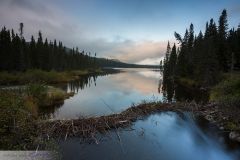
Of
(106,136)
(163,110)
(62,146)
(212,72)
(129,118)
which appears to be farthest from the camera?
(212,72)

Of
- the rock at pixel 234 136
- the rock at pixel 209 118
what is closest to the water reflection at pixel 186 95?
the rock at pixel 209 118

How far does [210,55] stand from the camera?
6331cm

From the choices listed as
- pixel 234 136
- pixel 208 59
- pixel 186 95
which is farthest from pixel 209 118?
pixel 208 59

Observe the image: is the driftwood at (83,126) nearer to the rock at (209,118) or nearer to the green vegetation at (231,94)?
the rock at (209,118)

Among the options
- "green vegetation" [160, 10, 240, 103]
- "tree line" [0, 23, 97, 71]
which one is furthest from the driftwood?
"tree line" [0, 23, 97, 71]

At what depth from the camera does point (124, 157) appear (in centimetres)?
1427

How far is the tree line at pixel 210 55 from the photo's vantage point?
6347cm

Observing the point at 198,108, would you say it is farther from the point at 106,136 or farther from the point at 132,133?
the point at 106,136

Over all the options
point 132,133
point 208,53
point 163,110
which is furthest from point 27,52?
point 132,133

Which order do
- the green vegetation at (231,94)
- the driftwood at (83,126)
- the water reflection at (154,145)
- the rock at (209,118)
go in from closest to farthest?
the water reflection at (154,145)
the driftwood at (83,126)
the green vegetation at (231,94)
the rock at (209,118)

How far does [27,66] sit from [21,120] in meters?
63.1

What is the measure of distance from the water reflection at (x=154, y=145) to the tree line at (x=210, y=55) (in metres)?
44.1

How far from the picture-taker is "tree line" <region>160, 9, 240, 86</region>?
208 ft

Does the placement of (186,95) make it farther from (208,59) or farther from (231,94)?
(231,94)
